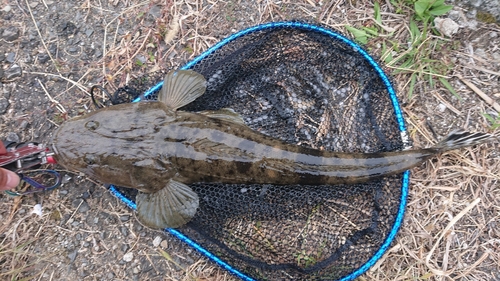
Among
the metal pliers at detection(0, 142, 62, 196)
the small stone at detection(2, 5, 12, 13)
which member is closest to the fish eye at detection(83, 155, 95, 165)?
the metal pliers at detection(0, 142, 62, 196)

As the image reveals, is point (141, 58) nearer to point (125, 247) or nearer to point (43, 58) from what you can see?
point (43, 58)

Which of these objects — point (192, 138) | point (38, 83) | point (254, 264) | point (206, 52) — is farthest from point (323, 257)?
point (38, 83)

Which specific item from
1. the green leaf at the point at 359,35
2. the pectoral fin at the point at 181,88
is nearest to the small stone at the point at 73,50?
the pectoral fin at the point at 181,88

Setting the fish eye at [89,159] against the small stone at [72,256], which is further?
the small stone at [72,256]

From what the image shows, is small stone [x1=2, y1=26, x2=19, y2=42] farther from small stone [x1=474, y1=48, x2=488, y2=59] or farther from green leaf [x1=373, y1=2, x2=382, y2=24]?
small stone [x1=474, y1=48, x2=488, y2=59]

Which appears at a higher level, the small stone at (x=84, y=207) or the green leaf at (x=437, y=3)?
the green leaf at (x=437, y=3)

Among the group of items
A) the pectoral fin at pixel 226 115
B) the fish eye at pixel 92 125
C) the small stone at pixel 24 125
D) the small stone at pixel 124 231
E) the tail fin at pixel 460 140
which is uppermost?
the fish eye at pixel 92 125

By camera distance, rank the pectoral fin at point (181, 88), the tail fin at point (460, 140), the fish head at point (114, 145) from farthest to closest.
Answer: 1. the tail fin at point (460, 140)
2. the pectoral fin at point (181, 88)
3. the fish head at point (114, 145)

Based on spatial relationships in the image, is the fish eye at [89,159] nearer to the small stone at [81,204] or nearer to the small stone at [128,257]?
the small stone at [81,204]

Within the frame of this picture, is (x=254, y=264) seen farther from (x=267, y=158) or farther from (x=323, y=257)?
(x=267, y=158)
